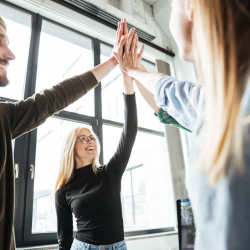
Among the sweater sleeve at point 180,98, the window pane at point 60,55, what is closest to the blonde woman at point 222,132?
the sweater sleeve at point 180,98

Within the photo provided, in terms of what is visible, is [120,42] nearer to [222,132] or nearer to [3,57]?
[3,57]

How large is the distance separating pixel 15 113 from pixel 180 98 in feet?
2.44

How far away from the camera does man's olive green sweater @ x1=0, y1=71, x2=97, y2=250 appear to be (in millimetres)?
819

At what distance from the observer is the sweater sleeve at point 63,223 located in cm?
155

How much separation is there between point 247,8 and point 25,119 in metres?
0.92

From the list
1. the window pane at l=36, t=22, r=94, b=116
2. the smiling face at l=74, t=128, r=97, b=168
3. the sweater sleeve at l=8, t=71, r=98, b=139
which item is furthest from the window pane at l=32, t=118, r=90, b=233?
the sweater sleeve at l=8, t=71, r=98, b=139

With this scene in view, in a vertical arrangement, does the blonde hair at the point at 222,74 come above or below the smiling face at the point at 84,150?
below

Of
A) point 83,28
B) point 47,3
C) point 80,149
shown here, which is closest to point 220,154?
point 80,149

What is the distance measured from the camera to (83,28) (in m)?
3.15

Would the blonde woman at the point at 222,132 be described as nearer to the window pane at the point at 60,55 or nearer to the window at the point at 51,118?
the window at the point at 51,118

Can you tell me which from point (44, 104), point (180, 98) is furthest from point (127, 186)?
point (180, 98)

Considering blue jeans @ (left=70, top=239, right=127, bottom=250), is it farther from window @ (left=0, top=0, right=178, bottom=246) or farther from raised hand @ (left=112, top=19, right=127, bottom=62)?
raised hand @ (left=112, top=19, right=127, bottom=62)

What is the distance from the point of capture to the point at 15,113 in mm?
998

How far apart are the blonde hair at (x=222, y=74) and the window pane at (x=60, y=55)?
2510mm
